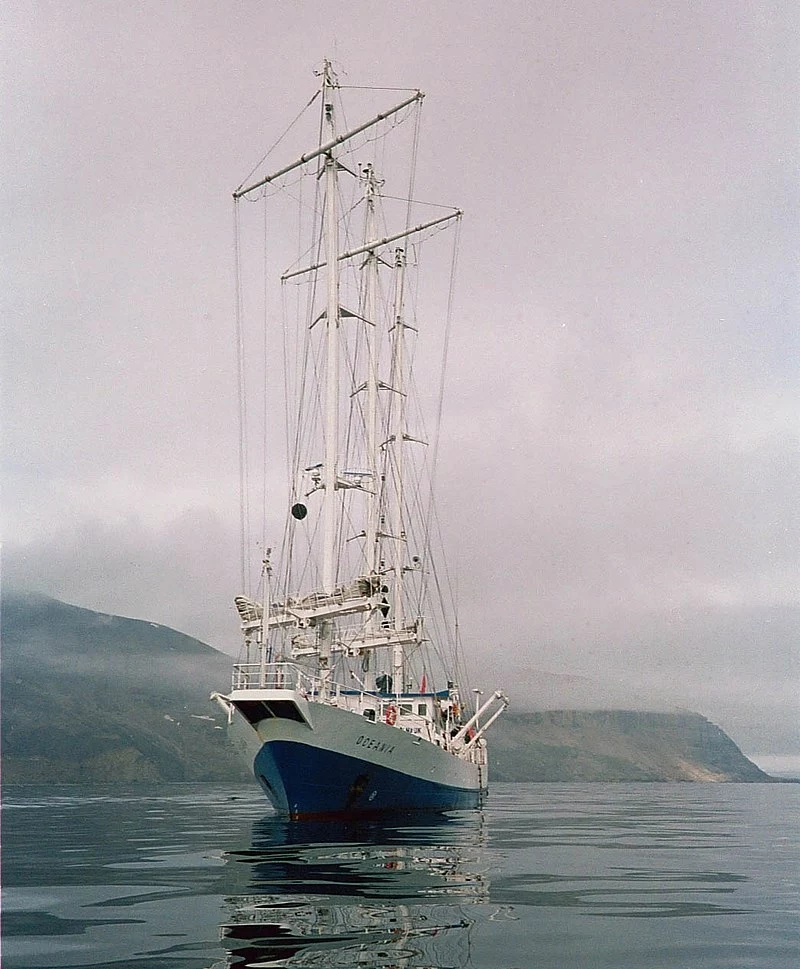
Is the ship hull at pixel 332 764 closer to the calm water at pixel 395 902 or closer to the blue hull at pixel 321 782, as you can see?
the blue hull at pixel 321 782

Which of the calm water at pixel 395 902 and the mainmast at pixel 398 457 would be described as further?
the mainmast at pixel 398 457

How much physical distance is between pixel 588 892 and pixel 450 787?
3571 cm

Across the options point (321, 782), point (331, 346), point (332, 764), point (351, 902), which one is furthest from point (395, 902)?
point (331, 346)

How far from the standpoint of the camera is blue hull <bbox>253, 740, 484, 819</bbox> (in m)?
40.2

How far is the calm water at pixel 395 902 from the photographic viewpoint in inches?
527

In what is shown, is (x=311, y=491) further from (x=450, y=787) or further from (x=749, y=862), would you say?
(x=749, y=862)

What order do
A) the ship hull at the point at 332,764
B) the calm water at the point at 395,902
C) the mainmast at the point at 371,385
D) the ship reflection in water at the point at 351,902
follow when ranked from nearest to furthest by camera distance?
the ship reflection in water at the point at 351,902
the calm water at the point at 395,902
the ship hull at the point at 332,764
the mainmast at the point at 371,385

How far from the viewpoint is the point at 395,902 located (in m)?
17.6

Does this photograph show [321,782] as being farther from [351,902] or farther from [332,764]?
[351,902]

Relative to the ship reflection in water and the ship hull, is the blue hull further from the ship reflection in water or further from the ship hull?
the ship reflection in water

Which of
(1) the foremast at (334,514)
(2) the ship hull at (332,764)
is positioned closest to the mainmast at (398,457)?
(1) the foremast at (334,514)

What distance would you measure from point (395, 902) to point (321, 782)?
78.5ft

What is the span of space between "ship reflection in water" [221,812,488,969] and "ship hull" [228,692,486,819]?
7.55 meters

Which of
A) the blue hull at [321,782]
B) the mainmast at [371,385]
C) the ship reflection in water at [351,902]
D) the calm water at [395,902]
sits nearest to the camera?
the ship reflection in water at [351,902]
